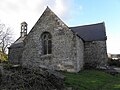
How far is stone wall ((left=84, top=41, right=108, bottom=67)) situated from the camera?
94.9 ft

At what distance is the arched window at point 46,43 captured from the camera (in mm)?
24547

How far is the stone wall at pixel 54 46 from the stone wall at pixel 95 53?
17.1 ft

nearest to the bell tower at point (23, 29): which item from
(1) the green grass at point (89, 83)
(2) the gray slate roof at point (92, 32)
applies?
(2) the gray slate roof at point (92, 32)

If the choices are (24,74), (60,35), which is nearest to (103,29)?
(60,35)

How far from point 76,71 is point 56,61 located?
8.57 ft

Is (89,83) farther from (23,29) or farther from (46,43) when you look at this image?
(23,29)

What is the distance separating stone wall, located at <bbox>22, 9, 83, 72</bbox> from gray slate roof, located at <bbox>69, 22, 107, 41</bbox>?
6.77 m

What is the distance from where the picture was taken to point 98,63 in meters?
29.0

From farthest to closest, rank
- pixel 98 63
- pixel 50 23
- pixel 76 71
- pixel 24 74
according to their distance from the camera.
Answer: pixel 98 63
pixel 50 23
pixel 76 71
pixel 24 74

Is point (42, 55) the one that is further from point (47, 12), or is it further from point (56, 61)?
point (47, 12)

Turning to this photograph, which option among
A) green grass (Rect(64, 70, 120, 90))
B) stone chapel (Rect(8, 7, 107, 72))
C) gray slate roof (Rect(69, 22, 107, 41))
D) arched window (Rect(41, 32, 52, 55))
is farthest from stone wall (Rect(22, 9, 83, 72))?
gray slate roof (Rect(69, 22, 107, 41))

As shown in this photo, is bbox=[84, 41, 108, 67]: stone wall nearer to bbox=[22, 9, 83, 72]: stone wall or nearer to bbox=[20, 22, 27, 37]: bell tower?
bbox=[22, 9, 83, 72]: stone wall

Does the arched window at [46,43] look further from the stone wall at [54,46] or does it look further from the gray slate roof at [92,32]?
the gray slate roof at [92,32]


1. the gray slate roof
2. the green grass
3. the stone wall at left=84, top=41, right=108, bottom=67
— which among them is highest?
the gray slate roof
